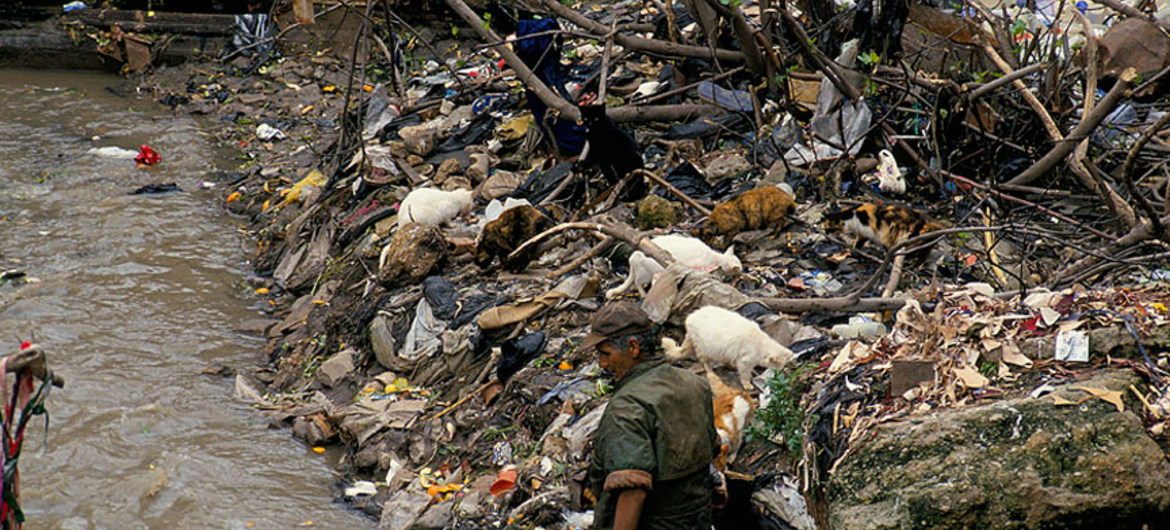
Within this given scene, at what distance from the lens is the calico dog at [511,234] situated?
5887 mm

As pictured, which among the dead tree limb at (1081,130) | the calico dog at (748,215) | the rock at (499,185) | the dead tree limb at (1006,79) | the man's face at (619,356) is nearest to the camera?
the man's face at (619,356)

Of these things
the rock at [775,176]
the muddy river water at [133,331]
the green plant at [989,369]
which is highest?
the green plant at [989,369]

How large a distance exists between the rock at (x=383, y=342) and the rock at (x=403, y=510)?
4.04 ft

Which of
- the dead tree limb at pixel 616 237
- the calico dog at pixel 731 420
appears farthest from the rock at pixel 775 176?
the calico dog at pixel 731 420

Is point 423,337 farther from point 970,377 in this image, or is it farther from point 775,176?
point 970,377

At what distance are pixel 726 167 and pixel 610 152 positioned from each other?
2.79 ft

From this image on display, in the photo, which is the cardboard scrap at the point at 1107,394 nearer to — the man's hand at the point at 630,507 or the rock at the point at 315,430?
the man's hand at the point at 630,507

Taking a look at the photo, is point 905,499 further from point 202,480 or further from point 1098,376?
point 202,480

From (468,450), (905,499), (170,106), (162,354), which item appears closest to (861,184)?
(468,450)

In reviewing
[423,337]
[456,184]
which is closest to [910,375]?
[423,337]

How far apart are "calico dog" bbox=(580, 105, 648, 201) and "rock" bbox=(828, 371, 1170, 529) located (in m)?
3.36

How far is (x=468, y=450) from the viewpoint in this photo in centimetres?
477

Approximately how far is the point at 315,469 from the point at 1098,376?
3.66 metres

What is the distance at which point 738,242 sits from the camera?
5625mm
